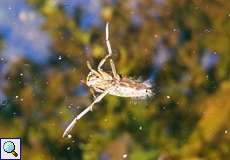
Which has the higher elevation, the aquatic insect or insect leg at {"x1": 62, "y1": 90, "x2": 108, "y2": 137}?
the aquatic insect

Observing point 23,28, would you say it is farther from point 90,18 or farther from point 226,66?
point 226,66

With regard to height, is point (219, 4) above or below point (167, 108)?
above

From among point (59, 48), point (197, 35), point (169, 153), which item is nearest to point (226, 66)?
point (197, 35)

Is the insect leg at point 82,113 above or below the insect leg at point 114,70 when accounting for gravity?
below
